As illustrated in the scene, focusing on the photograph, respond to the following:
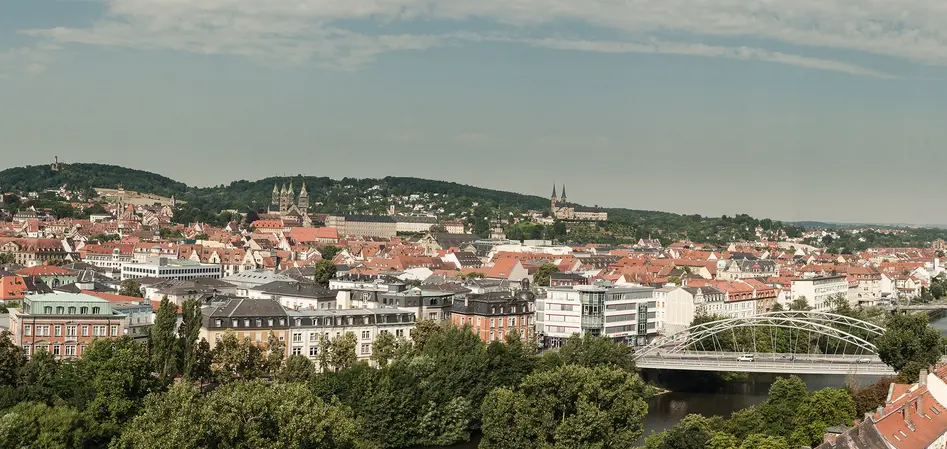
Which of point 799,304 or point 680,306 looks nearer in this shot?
point 680,306

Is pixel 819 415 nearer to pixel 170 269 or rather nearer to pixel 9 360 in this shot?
pixel 9 360

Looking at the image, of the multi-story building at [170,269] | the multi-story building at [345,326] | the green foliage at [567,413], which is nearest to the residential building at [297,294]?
the multi-story building at [345,326]

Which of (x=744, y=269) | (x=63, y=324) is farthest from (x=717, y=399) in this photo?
(x=744, y=269)

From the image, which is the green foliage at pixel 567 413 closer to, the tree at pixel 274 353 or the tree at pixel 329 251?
the tree at pixel 274 353

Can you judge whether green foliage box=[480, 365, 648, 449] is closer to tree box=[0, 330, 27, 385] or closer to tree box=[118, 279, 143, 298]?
tree box=[0, 330, 27, 385]

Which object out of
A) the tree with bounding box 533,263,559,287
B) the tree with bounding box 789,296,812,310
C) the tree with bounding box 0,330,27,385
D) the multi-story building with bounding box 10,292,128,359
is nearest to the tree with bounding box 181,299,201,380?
the multi-story building with bounding box 10,292,128,359

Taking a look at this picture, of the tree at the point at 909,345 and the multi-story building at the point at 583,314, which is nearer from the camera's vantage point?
the tree at the point at 909,345
